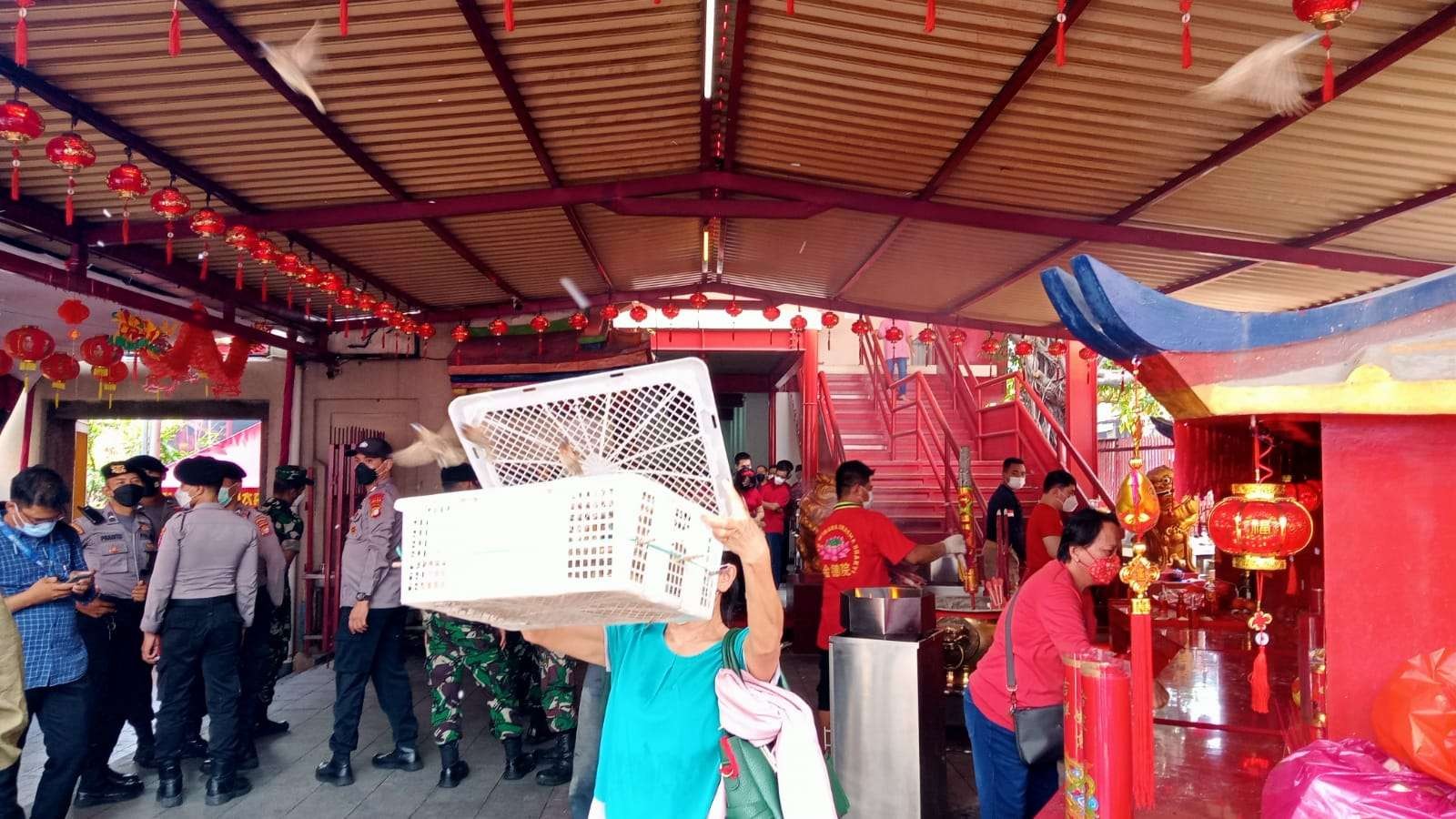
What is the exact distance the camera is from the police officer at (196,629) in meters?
4.88

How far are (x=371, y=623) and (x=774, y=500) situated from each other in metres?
5.62

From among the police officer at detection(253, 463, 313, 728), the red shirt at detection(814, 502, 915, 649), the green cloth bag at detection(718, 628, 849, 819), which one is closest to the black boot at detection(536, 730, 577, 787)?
the red shirt at detection(814, 502, 915, 649)

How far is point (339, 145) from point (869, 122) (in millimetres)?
3205

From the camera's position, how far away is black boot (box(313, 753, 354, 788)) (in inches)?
205

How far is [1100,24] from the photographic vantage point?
4070mm

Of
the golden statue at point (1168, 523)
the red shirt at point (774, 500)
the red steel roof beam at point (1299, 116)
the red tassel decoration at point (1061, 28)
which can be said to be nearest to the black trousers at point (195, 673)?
the red tassel decoration at point (1061, 28)

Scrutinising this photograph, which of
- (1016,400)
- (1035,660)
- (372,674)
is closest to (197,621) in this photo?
(372,674)

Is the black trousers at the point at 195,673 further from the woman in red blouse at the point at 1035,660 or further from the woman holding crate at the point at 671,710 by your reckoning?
the woman in red blouse at the point at 1035,660

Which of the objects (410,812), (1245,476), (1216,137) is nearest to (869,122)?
(1216,137)

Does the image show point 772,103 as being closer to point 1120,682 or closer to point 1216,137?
point 1216,137

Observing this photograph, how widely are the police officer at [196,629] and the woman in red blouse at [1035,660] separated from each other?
400cm

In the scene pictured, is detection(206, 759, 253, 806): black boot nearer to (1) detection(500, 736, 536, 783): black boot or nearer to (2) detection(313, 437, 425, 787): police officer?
(2) detection(313, 437, 425, 787): police officer

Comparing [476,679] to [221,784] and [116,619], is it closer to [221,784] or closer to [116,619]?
[221,784]

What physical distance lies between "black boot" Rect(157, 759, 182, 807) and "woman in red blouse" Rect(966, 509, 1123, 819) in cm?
426
